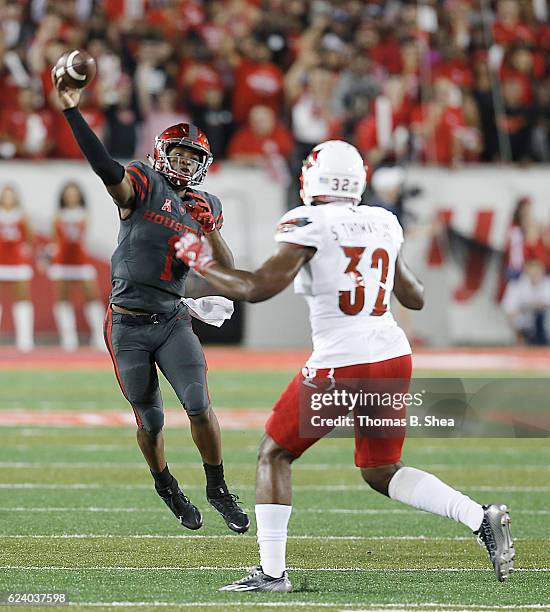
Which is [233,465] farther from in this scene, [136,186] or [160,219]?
[136,186]

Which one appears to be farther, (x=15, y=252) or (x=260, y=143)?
(x=260, y=143)

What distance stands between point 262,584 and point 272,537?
0.17 meters

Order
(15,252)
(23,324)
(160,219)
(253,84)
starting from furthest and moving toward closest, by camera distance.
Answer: (253,84) < (15,252) < (23,324) < (160,219)

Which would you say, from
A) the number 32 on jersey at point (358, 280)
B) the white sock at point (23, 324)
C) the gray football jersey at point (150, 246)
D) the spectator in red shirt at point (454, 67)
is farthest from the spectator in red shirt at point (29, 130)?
the number 32 on jersey at point (358, 280)

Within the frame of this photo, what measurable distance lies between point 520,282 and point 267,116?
3655 millimetres

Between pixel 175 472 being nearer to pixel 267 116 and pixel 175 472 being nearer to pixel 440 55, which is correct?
pixel 267 116

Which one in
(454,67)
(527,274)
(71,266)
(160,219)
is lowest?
(527,274)

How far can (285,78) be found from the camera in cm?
1634

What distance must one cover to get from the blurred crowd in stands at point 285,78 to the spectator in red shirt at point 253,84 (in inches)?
0.7

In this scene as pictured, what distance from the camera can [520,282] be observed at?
639 inches

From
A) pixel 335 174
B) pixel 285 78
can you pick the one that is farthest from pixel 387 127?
pixel 335 174

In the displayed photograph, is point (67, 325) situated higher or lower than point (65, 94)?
lower

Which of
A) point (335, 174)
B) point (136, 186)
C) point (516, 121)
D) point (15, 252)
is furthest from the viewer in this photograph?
point (516, 121)

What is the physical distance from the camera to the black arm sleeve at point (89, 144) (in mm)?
5211
